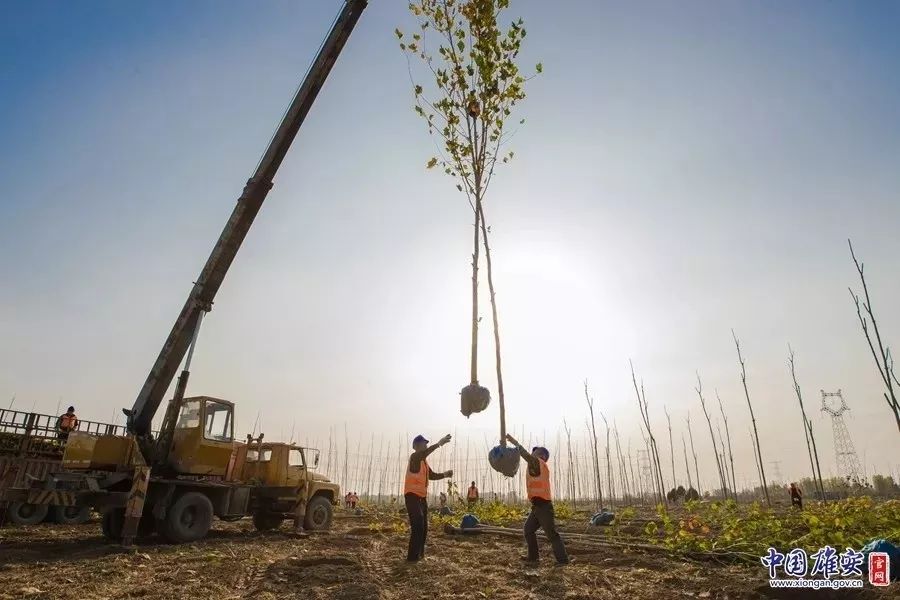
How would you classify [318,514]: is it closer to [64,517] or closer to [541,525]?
[64,517]

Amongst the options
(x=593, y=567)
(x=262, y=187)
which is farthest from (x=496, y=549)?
(x=262, y=187)

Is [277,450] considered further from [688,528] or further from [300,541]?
[688,528]

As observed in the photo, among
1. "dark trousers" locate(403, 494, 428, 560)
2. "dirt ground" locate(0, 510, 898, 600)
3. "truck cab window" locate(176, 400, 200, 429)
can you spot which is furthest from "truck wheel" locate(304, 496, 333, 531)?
"dark trousers" locate(403, 494, 428, 560)

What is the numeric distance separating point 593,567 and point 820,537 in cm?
382

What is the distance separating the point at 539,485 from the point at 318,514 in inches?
320

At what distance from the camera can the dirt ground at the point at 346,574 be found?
612 cm

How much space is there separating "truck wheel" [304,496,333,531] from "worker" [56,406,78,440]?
722 cm

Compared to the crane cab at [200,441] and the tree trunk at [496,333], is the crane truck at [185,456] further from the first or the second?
the tree trunk at [496,333]

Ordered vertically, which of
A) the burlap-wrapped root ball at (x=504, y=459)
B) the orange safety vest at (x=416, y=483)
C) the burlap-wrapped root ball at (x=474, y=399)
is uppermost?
the burlap-wrapped root ball at (x=474, y=399)

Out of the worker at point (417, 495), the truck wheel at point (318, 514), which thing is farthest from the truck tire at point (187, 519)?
→ the worker at point (417, 495)

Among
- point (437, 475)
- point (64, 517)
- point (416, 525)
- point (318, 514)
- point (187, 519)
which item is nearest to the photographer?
point (416, 525)

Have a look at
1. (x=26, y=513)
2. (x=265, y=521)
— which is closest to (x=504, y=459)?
(x=265, y=521)

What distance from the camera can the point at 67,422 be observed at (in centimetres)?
1440

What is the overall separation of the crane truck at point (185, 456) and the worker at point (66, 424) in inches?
135
